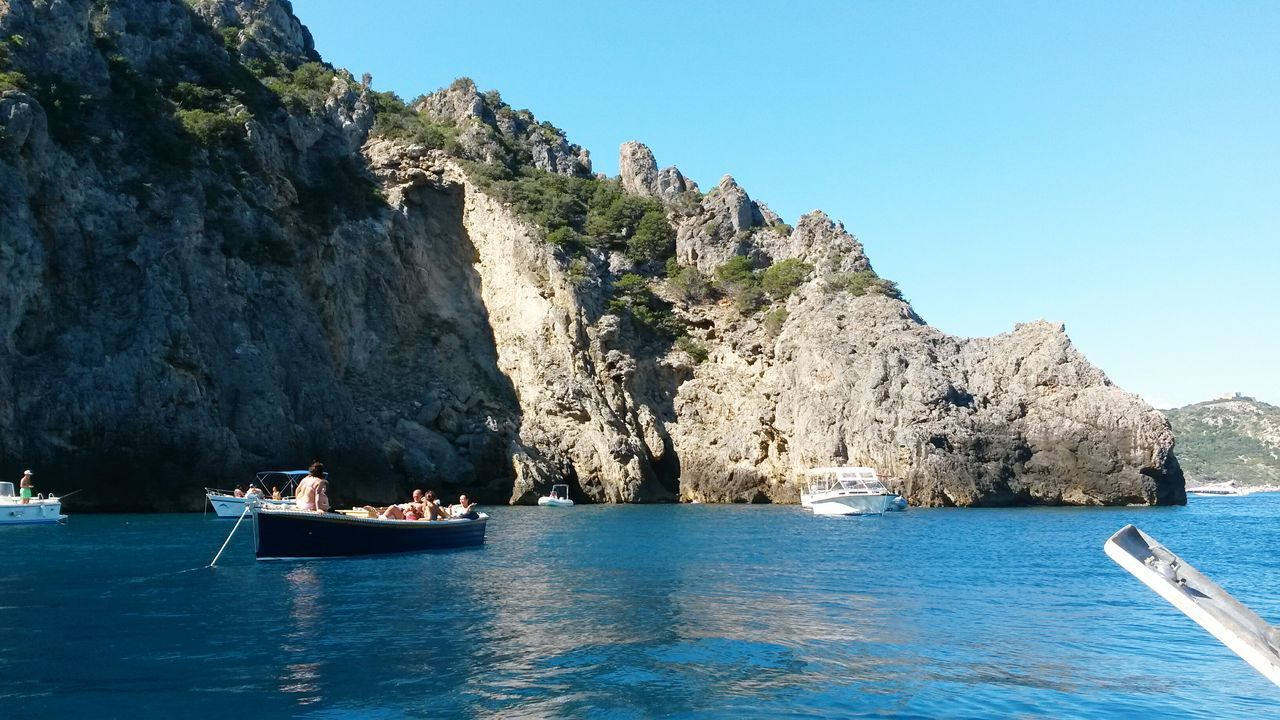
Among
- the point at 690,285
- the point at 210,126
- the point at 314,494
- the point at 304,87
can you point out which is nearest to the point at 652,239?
the point at 690,285

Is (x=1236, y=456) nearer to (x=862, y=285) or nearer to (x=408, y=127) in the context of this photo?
(x=862, y=285)

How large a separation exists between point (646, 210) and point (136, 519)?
159 feet

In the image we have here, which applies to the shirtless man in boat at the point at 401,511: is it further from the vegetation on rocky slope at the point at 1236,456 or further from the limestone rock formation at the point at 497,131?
the vegetation on rocky slope at the point at 1236,456

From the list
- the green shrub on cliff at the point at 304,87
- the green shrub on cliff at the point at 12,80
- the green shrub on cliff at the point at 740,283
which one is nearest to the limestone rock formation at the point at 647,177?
the green shrub on cliff at the point at 740,283

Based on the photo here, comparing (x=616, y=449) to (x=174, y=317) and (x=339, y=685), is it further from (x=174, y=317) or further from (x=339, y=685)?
(x=339, y=685)

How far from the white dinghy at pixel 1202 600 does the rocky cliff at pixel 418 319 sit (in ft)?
164

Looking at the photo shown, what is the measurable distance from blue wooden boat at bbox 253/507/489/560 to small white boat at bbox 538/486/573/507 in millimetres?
30188

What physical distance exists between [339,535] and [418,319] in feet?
143

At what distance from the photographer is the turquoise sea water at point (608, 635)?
37.6ft

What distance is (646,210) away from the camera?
267 ft

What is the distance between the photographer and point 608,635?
15734 millimetres

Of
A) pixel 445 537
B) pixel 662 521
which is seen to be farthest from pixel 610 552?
pixel 662 521

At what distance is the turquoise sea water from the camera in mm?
11461

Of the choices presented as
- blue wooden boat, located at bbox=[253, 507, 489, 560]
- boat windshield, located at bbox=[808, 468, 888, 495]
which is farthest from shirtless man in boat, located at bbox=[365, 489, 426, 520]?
boat windshield, located at bbox=[808, 468, 888, 495]
